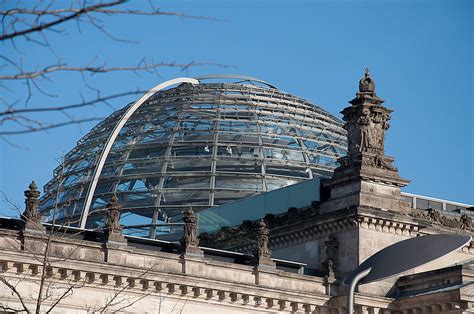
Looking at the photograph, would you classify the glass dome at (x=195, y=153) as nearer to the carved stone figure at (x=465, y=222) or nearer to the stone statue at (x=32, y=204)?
the carved stone figure at (x=465, y=222)

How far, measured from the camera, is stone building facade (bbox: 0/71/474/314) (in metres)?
35.6

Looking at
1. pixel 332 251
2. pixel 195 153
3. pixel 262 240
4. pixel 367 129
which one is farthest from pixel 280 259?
pixel 195 153

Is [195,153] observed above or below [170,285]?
above

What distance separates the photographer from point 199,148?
2616 inches

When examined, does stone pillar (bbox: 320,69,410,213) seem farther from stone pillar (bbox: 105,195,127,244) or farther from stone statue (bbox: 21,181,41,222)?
stone statue (bbox: 21,181,41,222)

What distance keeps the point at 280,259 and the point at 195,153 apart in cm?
2099

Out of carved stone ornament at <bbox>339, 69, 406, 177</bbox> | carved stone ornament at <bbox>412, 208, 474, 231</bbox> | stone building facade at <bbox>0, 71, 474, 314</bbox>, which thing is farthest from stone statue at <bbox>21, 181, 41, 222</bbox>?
carved stone ornament at <bbox>412, 208, 474, 231</bbox>

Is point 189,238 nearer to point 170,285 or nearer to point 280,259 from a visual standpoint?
point 170,285

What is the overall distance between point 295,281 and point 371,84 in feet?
29.3

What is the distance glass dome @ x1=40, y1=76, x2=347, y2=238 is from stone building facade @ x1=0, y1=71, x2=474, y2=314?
15.1 meters

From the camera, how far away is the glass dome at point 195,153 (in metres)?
63.7

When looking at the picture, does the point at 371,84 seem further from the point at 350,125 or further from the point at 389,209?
the point at 389,209

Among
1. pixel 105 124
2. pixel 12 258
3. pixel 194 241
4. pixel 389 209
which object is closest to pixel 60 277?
pixel 12 258

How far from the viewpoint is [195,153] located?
217 ft
